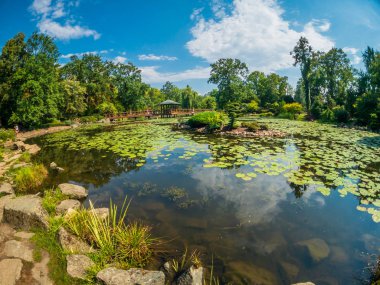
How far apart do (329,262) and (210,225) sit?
211cm

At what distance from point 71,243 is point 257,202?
415 cm

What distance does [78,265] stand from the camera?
3.14m

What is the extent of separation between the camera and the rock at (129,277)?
286cm

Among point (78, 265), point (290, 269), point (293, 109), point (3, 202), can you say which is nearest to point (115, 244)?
point (78, 265)

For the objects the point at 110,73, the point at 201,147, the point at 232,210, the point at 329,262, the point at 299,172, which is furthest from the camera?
the point at 110,73

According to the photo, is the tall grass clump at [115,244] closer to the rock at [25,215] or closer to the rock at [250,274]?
the rock at [25,215]

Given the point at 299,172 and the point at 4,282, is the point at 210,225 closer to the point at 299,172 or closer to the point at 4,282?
the point at 4,282

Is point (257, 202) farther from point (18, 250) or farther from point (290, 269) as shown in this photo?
point (18, 250)

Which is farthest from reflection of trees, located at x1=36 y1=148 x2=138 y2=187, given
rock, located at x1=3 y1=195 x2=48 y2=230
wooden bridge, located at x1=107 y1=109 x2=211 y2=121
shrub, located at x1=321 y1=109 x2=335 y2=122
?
shrub, located at x1=321 y1=109 x2=335 y2=122

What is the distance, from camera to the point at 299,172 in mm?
7344

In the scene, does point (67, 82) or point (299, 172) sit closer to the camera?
point (299, 172)

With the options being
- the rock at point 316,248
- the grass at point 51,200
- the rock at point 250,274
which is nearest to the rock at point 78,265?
the grass at point 51,200

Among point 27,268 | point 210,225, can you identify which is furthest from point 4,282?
point 210,225

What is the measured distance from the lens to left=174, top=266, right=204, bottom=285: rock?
2.83 metres
